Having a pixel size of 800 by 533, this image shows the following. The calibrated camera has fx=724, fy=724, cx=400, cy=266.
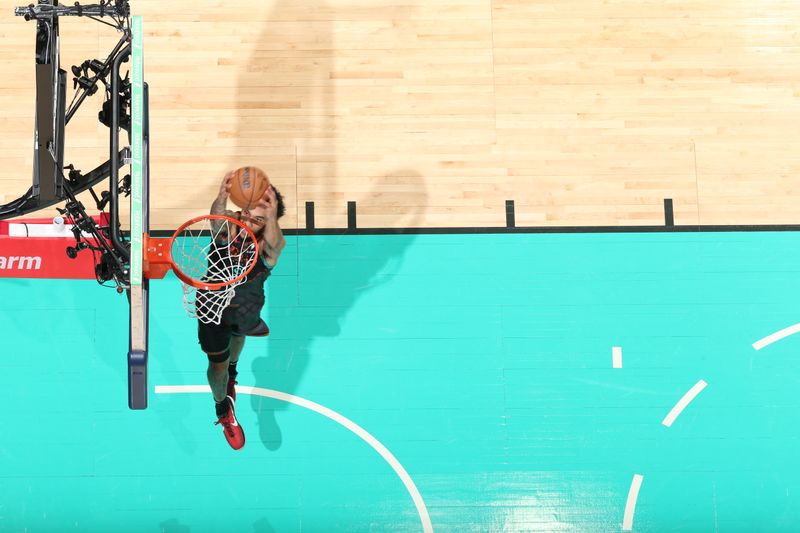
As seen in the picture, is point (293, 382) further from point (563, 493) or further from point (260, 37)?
point (260, 37)

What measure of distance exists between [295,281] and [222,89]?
1863 mm

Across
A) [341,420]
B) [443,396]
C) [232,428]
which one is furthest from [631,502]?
[232,428]

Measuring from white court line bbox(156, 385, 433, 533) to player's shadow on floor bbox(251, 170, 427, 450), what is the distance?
0.05m

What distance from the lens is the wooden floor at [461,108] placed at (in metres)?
6.40

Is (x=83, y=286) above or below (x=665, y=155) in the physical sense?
below

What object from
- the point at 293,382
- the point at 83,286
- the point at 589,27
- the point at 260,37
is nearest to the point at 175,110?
the point at 260,37

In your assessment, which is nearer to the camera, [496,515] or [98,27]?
[496,515]

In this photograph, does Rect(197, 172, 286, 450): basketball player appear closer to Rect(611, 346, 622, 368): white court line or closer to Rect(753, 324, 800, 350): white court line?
Rect(611, 346, 622, 368): white court line

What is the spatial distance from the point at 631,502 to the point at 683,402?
0.94 m

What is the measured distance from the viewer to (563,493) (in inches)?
236

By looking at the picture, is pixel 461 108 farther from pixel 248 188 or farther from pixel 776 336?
pixel 776 336

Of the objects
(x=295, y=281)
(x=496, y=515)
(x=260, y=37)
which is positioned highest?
(x=260, y=37)

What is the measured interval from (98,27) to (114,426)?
3.51 metres

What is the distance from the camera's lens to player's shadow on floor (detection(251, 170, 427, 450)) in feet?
19.9
